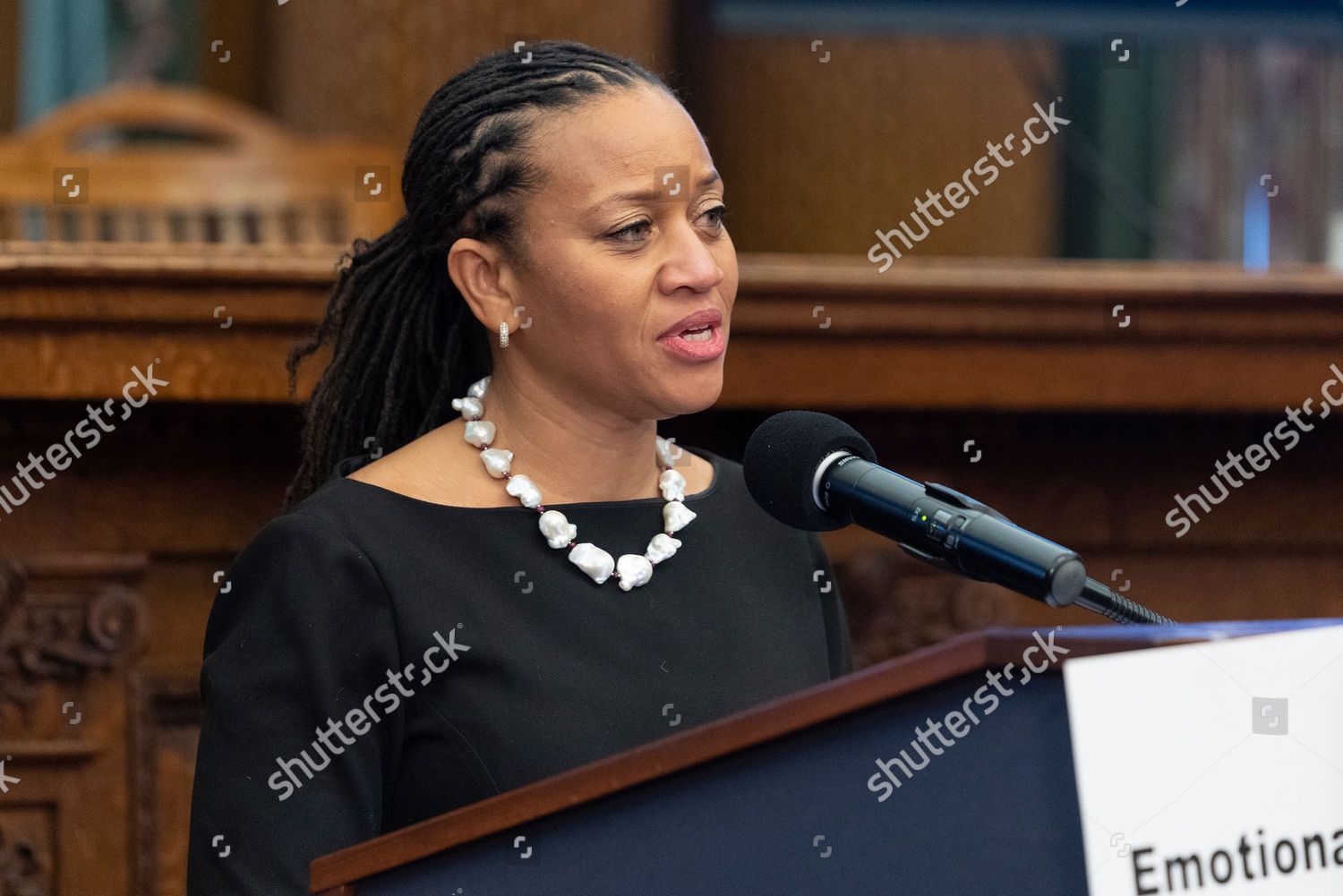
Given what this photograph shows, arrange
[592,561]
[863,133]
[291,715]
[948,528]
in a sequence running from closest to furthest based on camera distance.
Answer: [948,528] < [291,715] < [592,561] < [863,133]

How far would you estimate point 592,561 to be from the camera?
127 centimetres

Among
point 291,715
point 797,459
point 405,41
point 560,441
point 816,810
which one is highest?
point 405,41

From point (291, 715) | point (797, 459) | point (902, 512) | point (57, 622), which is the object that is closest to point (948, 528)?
point (902, 512)

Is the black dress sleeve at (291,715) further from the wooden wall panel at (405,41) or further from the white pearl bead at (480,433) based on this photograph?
the wooden wall panel at (405,41)

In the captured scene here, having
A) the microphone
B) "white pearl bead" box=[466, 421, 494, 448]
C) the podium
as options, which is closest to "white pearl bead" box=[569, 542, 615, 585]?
"white pearl bead" box=[466, 421, 494, 448]

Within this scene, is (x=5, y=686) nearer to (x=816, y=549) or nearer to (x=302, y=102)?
(x=816, y=549)

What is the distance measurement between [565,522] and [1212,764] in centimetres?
63

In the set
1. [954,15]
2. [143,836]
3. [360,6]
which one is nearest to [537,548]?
[143,836]

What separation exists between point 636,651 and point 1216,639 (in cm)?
57

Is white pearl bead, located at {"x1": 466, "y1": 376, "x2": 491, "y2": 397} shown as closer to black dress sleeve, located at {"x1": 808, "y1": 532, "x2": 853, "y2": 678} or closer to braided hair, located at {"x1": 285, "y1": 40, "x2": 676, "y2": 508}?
braided hair, located at {"x1": 285, "y1": 40, "x2": 676, "y2": 508}

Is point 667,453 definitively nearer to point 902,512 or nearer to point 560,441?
point 560,441

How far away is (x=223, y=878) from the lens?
1104mm

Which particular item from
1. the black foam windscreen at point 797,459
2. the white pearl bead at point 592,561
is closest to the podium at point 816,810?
the black foam windscreen at point 797,459

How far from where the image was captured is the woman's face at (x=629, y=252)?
1222 mm
